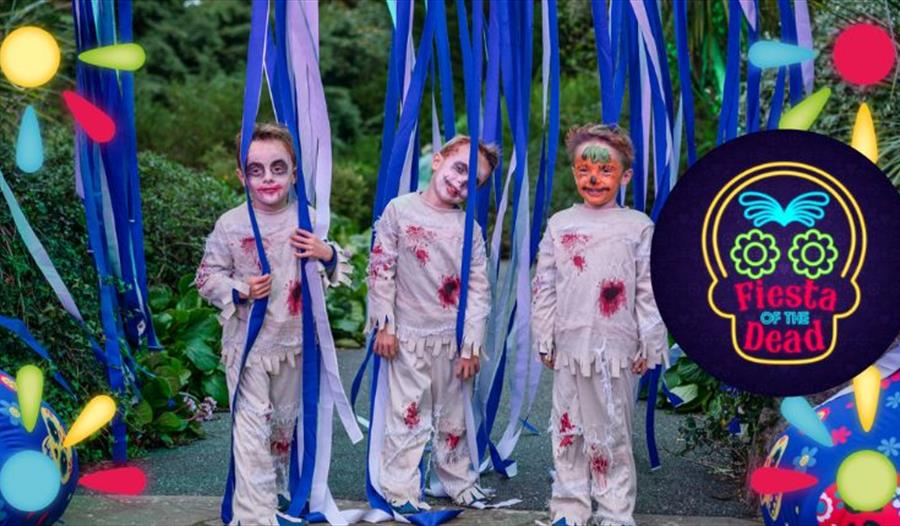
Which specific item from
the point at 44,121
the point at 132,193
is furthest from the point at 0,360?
the point at 44,121

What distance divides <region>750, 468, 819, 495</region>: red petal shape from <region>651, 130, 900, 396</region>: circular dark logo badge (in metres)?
0.40

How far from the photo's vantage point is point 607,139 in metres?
4.49

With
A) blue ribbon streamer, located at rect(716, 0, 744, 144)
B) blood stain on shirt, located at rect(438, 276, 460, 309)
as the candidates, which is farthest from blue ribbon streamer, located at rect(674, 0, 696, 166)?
blood stain on shirt, located at rect(438, 276, 460, 309)

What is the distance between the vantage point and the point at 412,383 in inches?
189

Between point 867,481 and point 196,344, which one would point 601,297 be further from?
point 196,344

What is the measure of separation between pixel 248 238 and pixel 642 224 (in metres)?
1.27

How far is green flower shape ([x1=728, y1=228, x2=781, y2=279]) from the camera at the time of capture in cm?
352

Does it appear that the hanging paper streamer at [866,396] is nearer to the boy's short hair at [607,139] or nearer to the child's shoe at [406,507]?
the boy's short hair at [607,139]

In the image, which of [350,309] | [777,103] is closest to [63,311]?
[777,103]

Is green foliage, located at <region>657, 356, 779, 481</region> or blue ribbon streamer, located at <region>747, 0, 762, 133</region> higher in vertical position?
blue ribbon streamer, located at <region>747, 0, 762, 133</region>

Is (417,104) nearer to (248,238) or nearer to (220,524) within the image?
(248,238)

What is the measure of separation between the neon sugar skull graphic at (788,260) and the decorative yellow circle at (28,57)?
6.88 ft

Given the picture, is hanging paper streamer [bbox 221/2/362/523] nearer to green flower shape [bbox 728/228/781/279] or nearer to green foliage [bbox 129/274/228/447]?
green foliage [bbox 129/274/228/447]

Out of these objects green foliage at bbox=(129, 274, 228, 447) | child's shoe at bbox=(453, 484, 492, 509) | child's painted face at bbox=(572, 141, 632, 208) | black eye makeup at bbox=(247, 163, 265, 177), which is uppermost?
black eye makeup at bbox=(247, 163, 265, 177)
